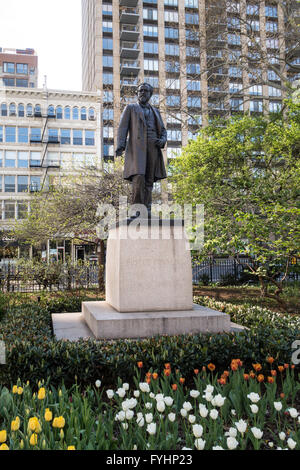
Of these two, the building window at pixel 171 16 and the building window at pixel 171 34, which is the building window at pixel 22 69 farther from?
the building window at pixel 171 34

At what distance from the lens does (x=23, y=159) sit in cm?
4325

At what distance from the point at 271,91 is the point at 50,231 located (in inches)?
2039

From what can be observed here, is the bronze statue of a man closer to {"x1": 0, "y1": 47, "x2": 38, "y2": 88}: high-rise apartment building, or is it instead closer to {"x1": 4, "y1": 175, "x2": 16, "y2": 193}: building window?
{"x1": 4, "y1": 175, "x2": 16, "y2": 193}: building window

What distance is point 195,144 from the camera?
14156mm

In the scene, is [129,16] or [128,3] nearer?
[129,16]

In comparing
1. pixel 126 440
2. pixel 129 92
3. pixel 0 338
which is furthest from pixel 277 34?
pixel 126 440

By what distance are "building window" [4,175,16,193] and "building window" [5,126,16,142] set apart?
14.2ft

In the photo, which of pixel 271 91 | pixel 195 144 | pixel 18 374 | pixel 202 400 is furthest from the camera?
pixel 271 91

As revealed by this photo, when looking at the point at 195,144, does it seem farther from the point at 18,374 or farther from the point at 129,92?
the point at 18,374

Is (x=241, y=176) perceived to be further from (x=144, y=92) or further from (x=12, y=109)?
(x=12, y=109)

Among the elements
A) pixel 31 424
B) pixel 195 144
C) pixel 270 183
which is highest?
pixel 195 144

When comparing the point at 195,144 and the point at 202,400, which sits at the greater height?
the point at 195,144

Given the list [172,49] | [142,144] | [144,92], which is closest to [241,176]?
[144,92]

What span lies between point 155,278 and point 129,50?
52.2 m
